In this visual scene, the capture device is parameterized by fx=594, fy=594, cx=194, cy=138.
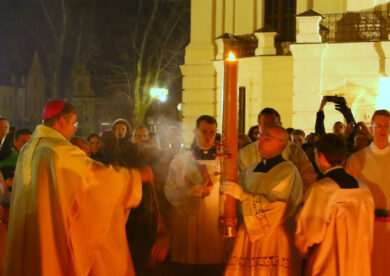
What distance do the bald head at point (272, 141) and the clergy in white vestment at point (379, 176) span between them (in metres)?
1.62

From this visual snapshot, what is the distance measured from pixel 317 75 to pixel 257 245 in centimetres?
1187

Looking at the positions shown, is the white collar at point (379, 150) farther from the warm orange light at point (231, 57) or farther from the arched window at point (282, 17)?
the arched window at point (282, 17)

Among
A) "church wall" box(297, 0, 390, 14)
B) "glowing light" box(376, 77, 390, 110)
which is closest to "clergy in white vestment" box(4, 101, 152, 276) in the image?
"glowing light" box(376, 77, 390, 110)

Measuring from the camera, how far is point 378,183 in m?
6.18

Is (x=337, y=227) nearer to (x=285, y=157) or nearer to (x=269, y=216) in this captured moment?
(x=269, y=216)

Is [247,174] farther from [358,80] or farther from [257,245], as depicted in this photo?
[358,80]

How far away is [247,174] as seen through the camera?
5.27 m

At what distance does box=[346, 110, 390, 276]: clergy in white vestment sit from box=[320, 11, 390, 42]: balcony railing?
10376 millimetres

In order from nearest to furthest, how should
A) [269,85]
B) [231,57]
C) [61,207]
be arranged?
[231,57], [61,207], [269,85]

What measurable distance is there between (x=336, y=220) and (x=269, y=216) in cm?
54

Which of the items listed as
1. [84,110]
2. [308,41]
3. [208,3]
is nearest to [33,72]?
[84,110]

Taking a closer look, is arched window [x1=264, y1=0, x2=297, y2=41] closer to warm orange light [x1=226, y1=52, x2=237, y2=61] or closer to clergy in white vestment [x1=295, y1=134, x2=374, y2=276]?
clergy in white vestment [x1=295, y1=134, x2=374, y2=276]

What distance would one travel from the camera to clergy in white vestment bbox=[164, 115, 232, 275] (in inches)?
262

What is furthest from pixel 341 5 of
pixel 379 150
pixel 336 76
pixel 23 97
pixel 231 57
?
pixel 23 97
